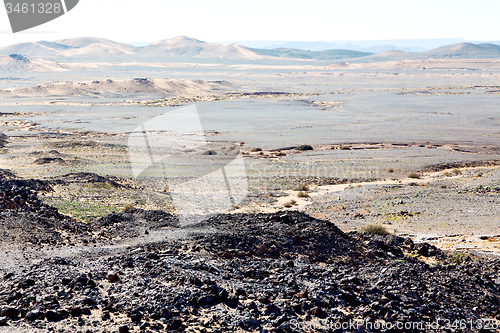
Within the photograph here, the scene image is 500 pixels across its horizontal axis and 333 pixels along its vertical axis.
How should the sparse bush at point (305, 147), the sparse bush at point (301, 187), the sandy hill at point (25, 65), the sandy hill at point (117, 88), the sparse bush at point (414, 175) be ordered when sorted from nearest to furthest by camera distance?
the sparse bush at point (301, 187) < the sparse bush at point (414, 175) < the sparse bush at point (305, 147) < the sandy hill at point (117, 88) < the sandy hill at point (25, 65)

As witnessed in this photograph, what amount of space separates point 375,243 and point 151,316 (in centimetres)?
747

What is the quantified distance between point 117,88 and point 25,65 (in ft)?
294

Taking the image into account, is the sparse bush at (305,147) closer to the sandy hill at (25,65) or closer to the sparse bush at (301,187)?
the sparse bush at (301,187)

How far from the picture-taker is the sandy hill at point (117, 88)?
96000 millimetres

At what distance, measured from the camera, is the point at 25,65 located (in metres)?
168

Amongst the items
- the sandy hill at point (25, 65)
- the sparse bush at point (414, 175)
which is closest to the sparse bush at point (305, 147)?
the sparse bush at point (414, 175)

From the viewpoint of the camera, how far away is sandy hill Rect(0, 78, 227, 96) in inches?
3780

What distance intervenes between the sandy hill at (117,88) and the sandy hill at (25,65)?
74642mm

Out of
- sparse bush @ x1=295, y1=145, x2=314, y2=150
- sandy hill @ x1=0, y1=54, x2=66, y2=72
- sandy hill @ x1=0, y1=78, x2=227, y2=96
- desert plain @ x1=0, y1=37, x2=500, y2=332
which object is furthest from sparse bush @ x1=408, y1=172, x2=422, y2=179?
sandy hill @ x1=0, y1=54, x2=66, y2=72

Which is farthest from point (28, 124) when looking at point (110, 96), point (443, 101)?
point (443, 101)

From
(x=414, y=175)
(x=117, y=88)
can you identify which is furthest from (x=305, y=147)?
(x=117, y=88)

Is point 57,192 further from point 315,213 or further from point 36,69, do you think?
point 36,69

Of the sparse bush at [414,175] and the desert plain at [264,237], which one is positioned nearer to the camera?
the desert plain at [264,237]

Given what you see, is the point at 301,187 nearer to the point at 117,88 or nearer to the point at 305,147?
the point at 305,147
